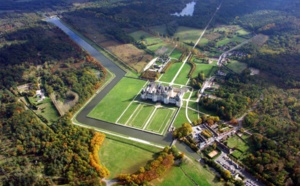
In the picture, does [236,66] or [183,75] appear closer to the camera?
[183,75]

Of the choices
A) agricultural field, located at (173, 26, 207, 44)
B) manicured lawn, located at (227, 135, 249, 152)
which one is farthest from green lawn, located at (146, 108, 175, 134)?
agricultural field, located at (173, 26, 207, 44)

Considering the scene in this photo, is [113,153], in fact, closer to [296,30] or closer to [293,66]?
[293,66]

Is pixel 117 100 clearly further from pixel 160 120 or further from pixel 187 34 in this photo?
pixel 187 34

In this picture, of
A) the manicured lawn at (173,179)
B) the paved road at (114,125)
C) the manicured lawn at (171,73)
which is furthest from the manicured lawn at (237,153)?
the manicured lawn at (171,73)

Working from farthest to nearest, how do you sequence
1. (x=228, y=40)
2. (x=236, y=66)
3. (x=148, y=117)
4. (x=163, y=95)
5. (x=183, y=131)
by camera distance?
1. (x=228, y=40)
2. (x=236, y=66)
3. (x=163, y=95)
4. (x=148, y=117)
5. (x=183, y=131)

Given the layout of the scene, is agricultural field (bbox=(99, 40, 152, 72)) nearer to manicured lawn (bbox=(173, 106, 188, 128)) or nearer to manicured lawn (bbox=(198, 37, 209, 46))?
manicured lawn (bbox=(198, 37, 209, 46))

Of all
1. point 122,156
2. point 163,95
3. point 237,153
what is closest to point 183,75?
point 163,95
